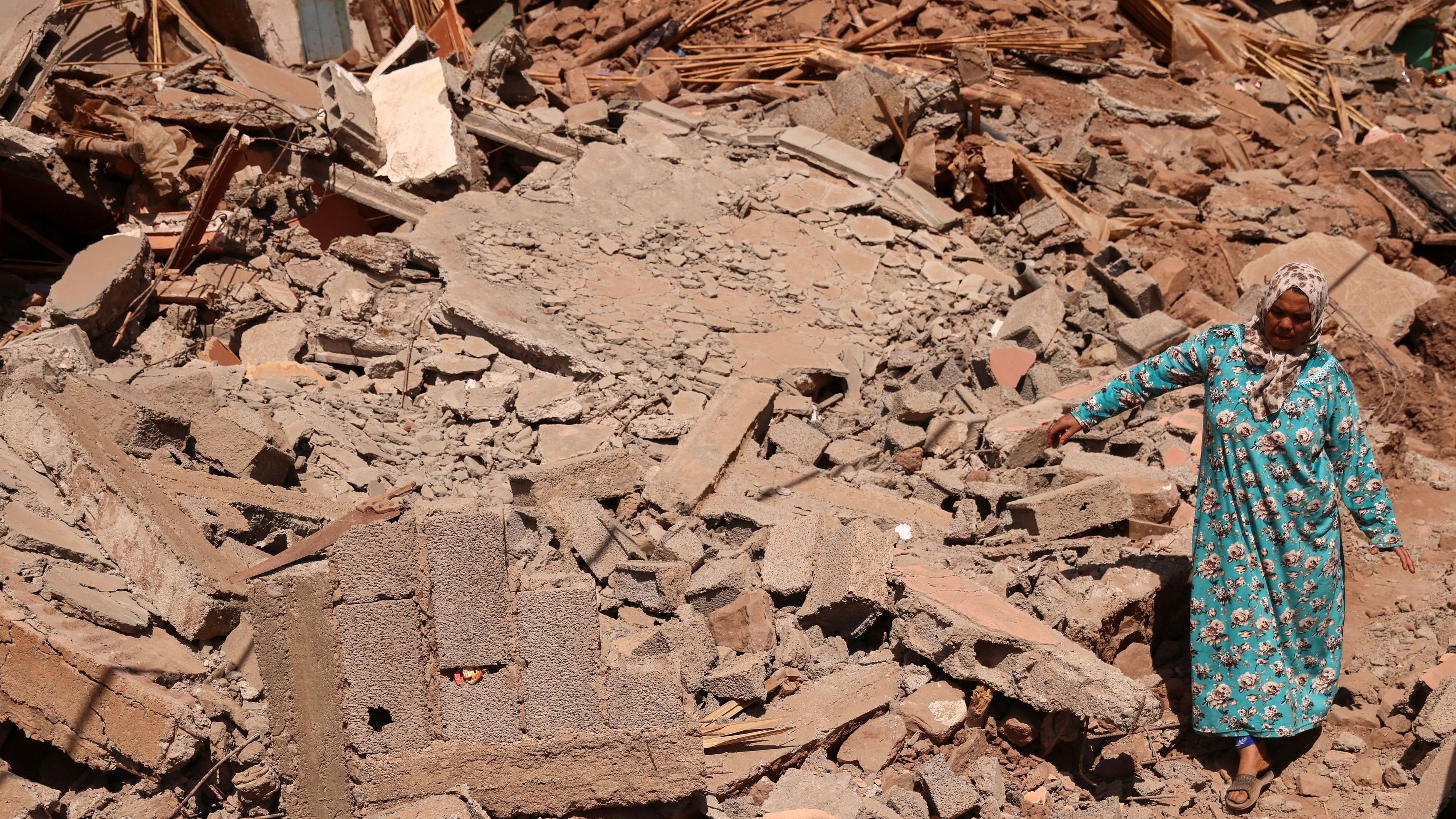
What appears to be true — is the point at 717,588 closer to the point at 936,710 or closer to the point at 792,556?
the point at 792,556

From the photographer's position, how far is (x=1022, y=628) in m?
4.21

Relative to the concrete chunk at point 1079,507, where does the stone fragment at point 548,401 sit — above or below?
below

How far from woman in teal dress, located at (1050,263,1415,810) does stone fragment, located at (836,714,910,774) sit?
110cm

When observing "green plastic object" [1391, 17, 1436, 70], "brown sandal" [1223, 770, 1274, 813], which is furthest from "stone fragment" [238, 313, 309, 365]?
"green plastic object" [1391, 17, 1436, 70]

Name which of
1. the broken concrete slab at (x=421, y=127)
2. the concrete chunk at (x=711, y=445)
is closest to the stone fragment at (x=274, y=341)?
the broken concrete slab at (x=421, y=127)

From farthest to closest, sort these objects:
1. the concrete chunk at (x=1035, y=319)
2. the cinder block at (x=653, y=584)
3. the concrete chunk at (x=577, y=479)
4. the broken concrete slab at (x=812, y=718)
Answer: the concrete chunk at (x=1035, y=319)
the concrete chunk at (x=577, y=479)
the cinder block at (x=653, y=584)
the broken concrete slab at (x=812, y=718)

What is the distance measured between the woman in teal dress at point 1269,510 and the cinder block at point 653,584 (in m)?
1.72

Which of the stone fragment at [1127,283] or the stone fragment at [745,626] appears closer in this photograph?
the stone fragment at [745,626]

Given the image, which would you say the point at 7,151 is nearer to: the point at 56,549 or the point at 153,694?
the point at 56,549

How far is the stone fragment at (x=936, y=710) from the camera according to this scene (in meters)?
4.21

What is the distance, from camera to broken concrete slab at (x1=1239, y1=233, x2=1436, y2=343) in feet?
25.9

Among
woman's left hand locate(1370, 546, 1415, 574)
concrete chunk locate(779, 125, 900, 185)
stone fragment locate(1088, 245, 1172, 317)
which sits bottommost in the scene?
stone fragment locate(1088, 245, 1172, 317)

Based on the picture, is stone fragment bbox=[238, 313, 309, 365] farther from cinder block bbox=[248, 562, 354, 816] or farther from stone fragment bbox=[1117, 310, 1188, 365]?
stone fragment bbox=[1117, 310, 1188, 365]

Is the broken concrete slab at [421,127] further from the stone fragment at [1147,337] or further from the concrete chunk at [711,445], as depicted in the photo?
the stone fragment at [1147,337]
